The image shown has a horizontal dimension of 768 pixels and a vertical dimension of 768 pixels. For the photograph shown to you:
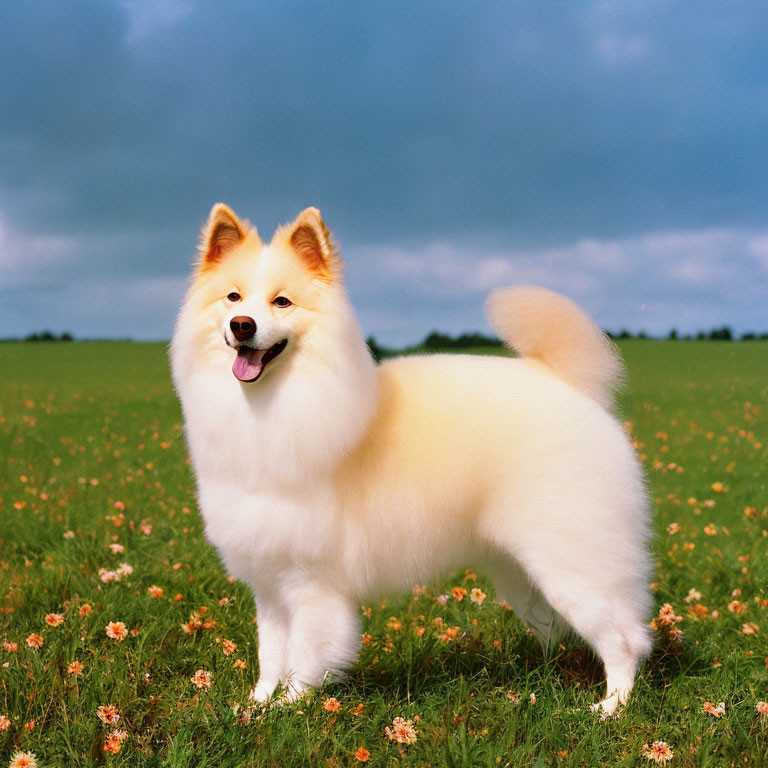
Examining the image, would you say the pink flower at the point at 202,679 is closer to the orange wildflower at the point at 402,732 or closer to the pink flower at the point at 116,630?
the pink flower at the point at 116,630

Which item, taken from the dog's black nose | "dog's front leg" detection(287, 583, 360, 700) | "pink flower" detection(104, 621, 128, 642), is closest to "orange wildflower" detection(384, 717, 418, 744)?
"dog's front leg" detection(287, 583, 360, 700)

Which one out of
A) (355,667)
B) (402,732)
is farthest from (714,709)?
(355,667)

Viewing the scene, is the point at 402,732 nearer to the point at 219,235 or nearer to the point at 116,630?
the point at 116,630

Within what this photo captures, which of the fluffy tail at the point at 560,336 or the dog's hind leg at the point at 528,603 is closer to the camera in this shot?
the fluffy tail at the point at 560,336

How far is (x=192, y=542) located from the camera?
591 centimetres

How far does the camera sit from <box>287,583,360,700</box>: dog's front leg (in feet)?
11.4

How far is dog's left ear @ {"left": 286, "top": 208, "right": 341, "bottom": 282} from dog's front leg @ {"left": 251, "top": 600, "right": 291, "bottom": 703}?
67.1 inches

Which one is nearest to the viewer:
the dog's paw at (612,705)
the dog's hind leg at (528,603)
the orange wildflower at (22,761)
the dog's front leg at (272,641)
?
the orange wildflower at (22,761)

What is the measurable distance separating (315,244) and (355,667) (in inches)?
→ 90.6

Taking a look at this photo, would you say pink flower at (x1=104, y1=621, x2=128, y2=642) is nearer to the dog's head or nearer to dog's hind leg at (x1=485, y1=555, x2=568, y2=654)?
the dog's head

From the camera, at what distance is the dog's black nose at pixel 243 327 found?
3.12m

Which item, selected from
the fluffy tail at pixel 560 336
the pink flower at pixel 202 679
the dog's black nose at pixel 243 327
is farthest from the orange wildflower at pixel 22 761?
the fluffy tail at pixel 560 336

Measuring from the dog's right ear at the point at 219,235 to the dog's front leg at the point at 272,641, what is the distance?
176 cm

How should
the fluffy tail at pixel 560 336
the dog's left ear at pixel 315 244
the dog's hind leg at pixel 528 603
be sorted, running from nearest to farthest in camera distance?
the dog's left ear at pixel 315 244 → the fluffy tail at pixel 560 336 → the dog's hind leg at pixel 528 603
